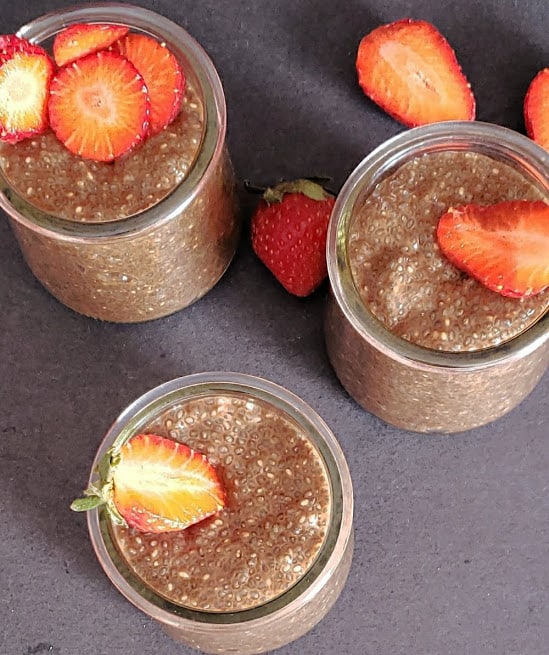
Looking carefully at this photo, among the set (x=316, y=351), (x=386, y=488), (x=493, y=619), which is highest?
(x=316, y=351)

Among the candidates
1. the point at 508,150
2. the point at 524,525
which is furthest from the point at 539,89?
the point at 524,525

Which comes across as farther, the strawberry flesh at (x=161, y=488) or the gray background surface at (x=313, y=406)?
the gray background surface at (x=313, y=406)

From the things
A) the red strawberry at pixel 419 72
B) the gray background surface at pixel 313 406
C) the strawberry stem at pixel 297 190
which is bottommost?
the gray background surface at pixel 313 406

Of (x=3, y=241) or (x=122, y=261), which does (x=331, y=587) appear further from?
(x=3, y=241)

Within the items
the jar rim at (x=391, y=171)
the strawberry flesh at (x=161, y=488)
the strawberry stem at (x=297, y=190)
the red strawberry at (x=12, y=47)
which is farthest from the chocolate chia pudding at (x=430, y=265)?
the red strawberry at (x=12, y=47)

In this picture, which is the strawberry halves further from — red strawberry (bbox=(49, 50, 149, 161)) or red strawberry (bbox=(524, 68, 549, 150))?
red strawberry (bbox=(524, 68, 549, 150))

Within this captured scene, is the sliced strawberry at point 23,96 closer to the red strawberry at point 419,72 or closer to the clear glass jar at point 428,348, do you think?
the clear glass jar at point 428,348

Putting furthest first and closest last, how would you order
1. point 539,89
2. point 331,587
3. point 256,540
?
point 539,89
point 331,587
point 256,540
